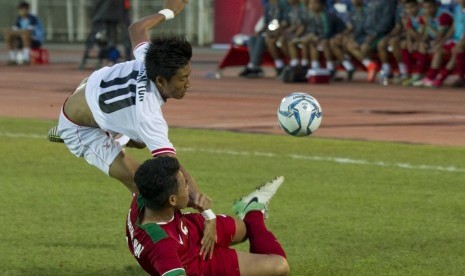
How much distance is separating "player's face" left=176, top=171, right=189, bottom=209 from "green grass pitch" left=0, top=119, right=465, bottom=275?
112 cm

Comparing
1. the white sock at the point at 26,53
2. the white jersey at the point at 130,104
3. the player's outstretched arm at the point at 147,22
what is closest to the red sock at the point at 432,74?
the white sock at the point at 26,53

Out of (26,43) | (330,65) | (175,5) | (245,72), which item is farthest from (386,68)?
(175,5)

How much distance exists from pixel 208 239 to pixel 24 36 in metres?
25.8

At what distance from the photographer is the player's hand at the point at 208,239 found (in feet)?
24.6

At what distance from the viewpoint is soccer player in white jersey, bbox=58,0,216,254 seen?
7.32 metres

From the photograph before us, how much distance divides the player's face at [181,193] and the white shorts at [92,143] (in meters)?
1.14

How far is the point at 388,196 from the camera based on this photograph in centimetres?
1129

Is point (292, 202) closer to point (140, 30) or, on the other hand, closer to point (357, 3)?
point (140, 30)

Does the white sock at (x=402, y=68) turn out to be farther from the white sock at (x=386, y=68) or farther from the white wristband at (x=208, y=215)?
the white wristband at (x=208, y=215)

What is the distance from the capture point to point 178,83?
7.46 metres

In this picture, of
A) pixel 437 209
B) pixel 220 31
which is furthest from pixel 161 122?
pixel 220 31

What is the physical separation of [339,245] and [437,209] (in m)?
1.80

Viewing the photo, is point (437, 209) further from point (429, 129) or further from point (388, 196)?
point (429, 129)

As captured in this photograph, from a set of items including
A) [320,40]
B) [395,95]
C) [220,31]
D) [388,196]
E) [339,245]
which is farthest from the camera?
[220,31]
